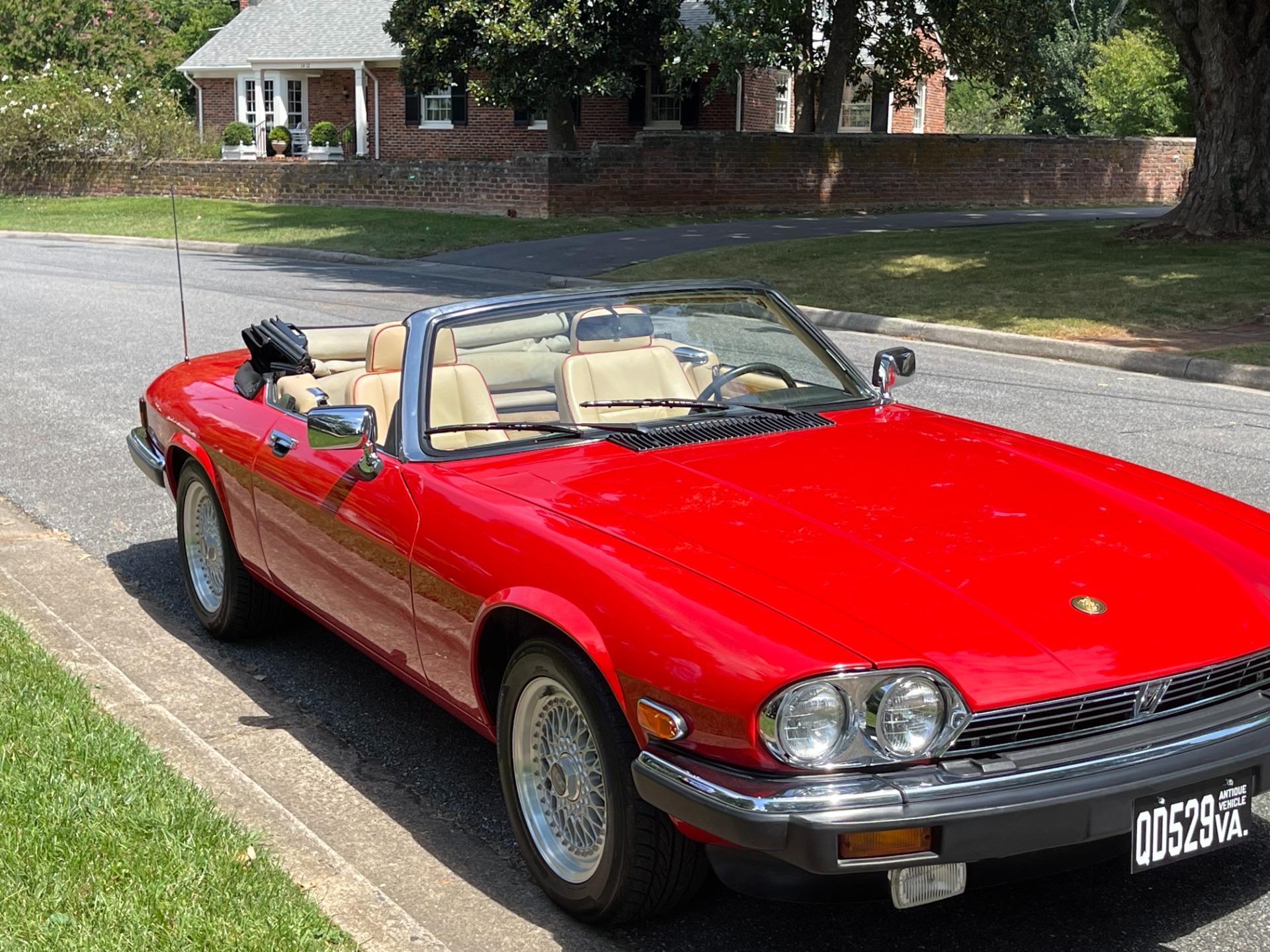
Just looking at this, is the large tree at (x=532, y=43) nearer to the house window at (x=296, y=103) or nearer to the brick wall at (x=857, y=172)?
the brick wall at (x=857, y=172)

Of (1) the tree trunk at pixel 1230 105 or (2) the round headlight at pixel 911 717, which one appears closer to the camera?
(2) the round headlight at pixel 911 717

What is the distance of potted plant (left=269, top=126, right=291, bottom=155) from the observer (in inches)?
1629

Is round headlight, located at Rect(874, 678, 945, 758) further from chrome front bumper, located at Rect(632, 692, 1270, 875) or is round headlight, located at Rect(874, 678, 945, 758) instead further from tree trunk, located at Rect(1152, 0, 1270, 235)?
tree trunk, located at Rect(1152, 0, 1270, 235)

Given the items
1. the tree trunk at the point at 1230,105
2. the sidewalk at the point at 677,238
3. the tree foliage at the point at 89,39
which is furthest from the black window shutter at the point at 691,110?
the tree foliage at the point at 89,39

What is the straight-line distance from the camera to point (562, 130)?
32.4 metres

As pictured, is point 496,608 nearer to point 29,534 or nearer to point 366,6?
point 29,534

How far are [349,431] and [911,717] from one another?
199 centimetres

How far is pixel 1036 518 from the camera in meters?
3.77

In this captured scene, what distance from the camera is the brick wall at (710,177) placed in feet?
95.6

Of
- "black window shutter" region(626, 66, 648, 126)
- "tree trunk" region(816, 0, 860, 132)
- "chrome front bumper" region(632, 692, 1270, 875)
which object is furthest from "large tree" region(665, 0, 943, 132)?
"chrome front bumper" region(632, 692, 1270, 875)

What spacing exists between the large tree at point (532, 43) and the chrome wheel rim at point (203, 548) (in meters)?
24.5

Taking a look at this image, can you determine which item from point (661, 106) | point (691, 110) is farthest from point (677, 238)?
point (691, 110)

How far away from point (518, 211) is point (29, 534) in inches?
882

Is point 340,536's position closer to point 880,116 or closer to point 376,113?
point 376,113
